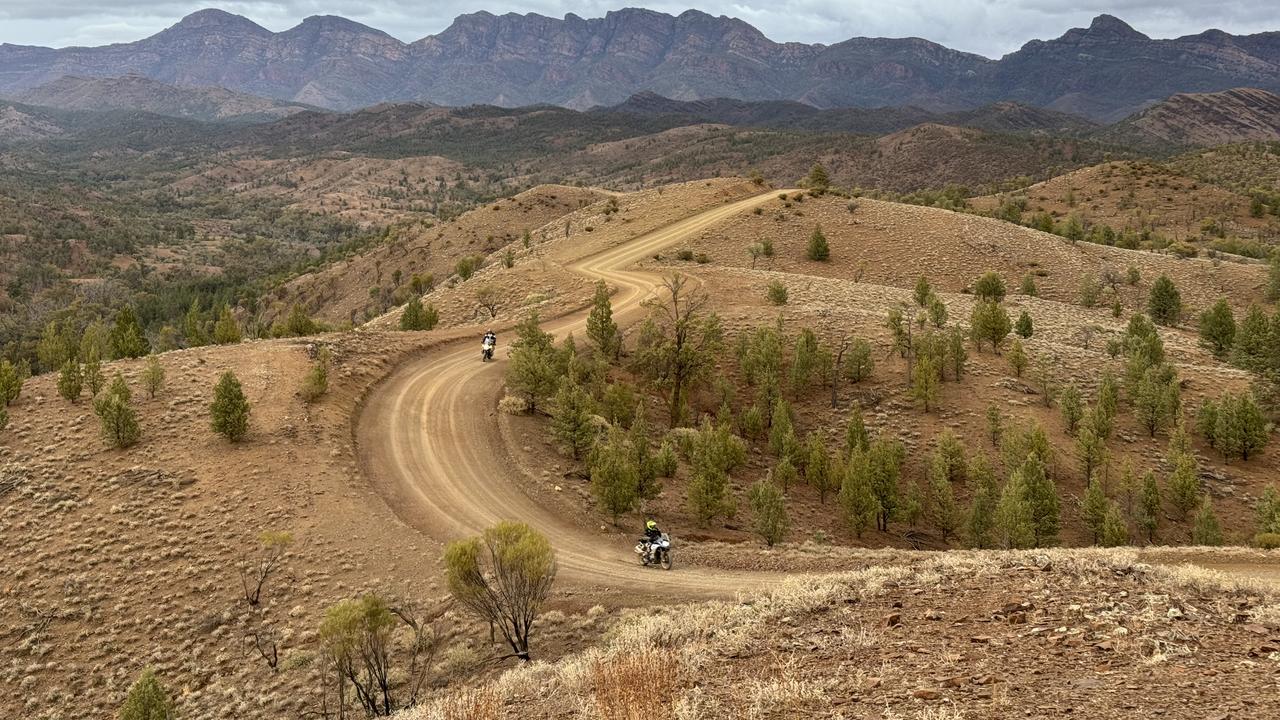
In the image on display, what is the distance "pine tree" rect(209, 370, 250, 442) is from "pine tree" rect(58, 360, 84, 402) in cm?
581

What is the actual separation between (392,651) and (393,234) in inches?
3977

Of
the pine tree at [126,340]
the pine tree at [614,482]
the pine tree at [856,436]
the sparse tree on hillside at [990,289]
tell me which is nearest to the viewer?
the pine tree at [614,482]

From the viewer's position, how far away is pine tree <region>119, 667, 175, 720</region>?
1237 cm

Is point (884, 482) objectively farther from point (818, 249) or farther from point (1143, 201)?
point (1143, 201)

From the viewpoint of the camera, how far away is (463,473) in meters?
24.1

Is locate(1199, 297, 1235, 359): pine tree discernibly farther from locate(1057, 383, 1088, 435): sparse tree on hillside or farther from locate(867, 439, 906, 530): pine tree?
locate(867, 439, 906, 530): pine tree

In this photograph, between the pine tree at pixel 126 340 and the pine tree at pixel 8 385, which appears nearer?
the pine tree at pixel 8 385

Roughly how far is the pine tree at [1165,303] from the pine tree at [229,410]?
188ft

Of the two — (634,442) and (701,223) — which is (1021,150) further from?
(634,442)

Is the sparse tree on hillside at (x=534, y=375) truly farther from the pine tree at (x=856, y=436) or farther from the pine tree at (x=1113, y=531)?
the pine tree at (x=1113, y=531)

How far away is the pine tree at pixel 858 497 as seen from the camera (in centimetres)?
2538

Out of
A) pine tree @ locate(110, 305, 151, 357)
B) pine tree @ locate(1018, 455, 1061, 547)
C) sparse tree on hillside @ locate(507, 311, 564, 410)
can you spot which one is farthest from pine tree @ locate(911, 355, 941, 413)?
pine tree @ locate(110, 305, 151, 357)

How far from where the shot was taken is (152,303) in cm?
11094

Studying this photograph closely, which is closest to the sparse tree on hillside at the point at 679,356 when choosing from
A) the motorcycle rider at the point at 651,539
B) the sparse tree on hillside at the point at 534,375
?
the sparse tree on hillside at the point at 534,375
